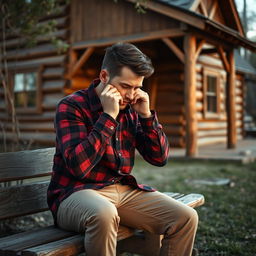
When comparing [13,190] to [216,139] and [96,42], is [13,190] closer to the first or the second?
[96,42]

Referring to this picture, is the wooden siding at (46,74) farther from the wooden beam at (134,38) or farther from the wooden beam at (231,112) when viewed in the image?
the wooden beam at (231,112)

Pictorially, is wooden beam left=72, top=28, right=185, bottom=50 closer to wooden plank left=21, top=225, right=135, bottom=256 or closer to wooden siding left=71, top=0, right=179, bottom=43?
wooden siding left=71, top=0, right=179, bottom=43

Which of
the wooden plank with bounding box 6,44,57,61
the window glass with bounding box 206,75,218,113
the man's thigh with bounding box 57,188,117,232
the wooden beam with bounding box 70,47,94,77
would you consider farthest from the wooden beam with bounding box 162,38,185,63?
the man's thigh with bounding box 57,188,117,232

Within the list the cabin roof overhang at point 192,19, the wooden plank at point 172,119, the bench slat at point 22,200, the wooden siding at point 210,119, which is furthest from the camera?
the wooden siding at point 210,119

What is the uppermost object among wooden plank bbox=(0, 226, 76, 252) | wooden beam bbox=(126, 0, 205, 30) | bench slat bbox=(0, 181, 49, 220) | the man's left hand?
wooden beam bbox=(126, 0, 205, 30)

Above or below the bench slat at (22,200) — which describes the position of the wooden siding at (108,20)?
above

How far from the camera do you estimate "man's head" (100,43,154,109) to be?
261cm

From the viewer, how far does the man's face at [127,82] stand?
2.63m

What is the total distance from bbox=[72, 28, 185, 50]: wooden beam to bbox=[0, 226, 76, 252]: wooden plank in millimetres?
7630

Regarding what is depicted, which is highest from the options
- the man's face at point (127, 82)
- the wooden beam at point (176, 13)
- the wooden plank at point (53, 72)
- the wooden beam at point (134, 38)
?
the wooden beam at point (176, 13)

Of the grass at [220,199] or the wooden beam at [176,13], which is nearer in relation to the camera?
the grass at [220,199]

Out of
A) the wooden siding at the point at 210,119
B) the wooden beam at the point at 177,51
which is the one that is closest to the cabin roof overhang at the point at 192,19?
the wooden beam at the point at 177,51

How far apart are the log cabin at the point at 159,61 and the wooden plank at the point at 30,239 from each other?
7003 mm

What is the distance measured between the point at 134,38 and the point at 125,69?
7799 millimetres
